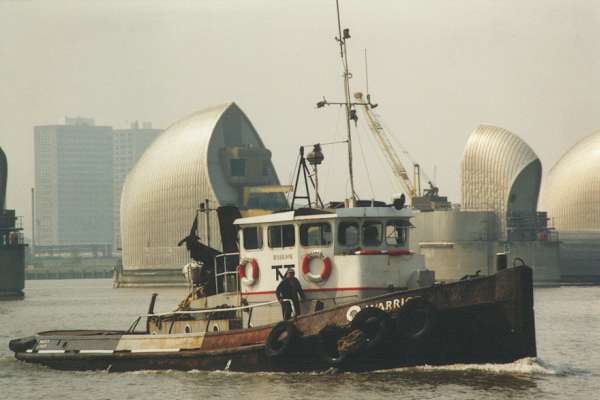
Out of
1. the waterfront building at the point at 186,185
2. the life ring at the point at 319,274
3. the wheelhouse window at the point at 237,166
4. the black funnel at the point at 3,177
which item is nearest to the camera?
the life ring at the point at 319,274

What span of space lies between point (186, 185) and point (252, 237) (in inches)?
4962

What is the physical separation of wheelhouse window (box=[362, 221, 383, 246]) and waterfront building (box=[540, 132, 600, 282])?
120975mm

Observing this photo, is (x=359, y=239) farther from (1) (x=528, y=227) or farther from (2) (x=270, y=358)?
(1) (x=528, y=227)

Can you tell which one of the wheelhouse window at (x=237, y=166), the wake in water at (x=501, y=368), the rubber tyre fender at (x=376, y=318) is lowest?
the wake in water at (x=501, y=368)

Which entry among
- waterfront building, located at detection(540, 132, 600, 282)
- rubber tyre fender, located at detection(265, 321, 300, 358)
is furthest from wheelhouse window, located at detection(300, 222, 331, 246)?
waterfront building, located at detection(540, 132, 600, 282)

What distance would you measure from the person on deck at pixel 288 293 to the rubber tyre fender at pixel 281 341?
2.09ft

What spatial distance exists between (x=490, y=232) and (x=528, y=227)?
842cm

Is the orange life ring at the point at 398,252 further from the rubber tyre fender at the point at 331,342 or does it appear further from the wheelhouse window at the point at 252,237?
the wheelhouse window at the point at 252,237

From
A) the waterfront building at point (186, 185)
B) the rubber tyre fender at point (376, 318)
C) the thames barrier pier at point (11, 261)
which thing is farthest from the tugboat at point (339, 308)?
the waterfront building at point (186, 185)

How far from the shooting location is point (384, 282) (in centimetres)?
3862

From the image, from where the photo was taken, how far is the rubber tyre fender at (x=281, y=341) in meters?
37.5

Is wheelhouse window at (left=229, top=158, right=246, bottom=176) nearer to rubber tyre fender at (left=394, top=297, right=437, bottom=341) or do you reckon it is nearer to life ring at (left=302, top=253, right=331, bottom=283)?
life ring at (left=302, top=253, right=331, bottom=283)

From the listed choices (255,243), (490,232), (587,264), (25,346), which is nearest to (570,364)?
(255,243)

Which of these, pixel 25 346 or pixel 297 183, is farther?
pixel 25 346
